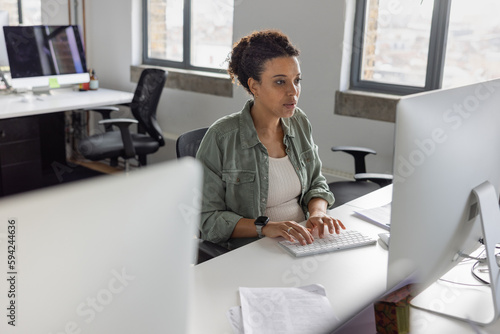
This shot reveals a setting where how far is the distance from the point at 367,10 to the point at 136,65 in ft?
7.34

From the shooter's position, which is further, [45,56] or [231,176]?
[45,56]

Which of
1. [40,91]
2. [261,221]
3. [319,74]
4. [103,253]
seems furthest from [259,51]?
[40,91]

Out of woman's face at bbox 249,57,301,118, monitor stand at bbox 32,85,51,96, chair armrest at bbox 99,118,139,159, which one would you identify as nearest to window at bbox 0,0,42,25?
monitor stand at bbox 32,85,51,96

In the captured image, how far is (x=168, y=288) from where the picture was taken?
763mm

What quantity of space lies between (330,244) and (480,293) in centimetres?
46

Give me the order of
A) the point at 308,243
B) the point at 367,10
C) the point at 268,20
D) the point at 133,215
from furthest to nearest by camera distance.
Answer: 1. the point at 268,20
2. the point at 367,10
3. the point at 308,243
4. the point at 133,215

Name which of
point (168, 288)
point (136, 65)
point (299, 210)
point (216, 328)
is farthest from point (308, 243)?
point (136, 65)

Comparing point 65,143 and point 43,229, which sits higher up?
point 43,229

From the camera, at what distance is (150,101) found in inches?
163

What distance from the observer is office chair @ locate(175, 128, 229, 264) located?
6.16 feet

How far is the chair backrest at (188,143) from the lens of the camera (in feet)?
7.16

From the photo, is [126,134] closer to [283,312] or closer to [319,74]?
[319,74]

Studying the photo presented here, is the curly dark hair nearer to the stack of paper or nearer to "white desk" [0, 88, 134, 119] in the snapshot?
the stack of paper

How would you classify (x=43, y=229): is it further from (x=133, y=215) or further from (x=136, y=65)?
(x=136, y=65)
